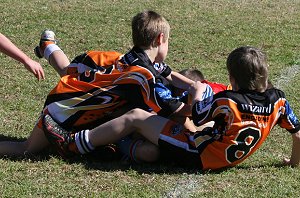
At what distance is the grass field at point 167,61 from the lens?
4.36 metres

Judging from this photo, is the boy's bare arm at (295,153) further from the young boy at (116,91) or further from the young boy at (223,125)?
the young boy at (116,91)

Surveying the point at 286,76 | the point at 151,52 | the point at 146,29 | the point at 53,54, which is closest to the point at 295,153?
the point at 151,52

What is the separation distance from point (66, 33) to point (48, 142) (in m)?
4.66

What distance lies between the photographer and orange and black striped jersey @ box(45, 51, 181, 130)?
477 cm

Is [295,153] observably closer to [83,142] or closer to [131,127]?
[131,127]

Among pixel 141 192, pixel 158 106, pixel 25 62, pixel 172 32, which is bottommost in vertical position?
pixel 172 32

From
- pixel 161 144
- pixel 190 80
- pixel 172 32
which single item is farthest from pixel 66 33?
pixel 161 144

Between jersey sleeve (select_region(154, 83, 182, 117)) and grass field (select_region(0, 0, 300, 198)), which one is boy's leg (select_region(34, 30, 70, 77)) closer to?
grass field (select_region(0, 0, 300, 198))

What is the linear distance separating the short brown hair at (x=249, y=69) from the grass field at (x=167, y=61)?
0.65m

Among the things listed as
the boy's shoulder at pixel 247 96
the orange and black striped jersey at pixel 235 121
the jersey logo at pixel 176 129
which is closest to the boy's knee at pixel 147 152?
the jersey logo at pixel 176 129

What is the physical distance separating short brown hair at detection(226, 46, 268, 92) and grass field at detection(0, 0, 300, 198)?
65 centimetres

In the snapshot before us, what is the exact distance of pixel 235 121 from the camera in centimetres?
446

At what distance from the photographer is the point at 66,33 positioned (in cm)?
946

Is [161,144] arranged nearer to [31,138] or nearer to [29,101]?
[31,138]
